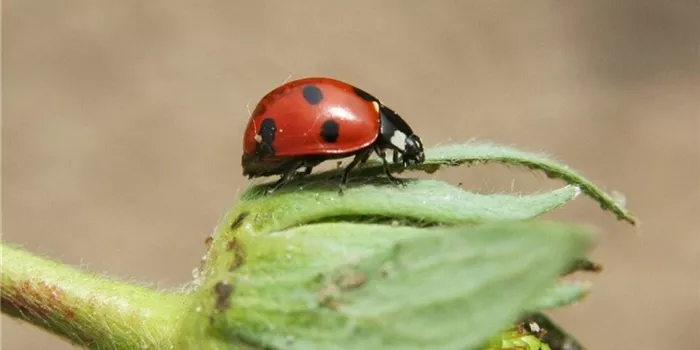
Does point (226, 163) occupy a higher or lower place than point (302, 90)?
lower

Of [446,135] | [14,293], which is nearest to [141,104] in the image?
[446,135]

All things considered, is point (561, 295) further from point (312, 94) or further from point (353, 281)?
point (312, 94)

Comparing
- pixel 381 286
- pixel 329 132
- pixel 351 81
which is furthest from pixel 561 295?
pixel 351 81

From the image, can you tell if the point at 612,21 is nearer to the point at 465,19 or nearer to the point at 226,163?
the point at 465,19

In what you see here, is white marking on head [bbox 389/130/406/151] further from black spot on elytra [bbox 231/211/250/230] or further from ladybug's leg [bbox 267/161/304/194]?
black spot on elytra [bbox 231/211/250/230]

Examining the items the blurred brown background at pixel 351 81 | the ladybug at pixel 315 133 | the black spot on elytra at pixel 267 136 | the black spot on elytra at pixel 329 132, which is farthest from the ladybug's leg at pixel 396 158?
the blurred brown background at pixel 351 81

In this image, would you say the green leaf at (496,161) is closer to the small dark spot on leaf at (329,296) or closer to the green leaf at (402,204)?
the green leaf at (402,204)

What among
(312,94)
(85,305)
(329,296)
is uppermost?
(312,94)
